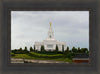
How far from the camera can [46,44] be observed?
10367 mm

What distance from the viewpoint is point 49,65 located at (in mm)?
1199

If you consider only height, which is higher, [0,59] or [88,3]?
[88,3]

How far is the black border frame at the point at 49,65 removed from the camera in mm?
1170

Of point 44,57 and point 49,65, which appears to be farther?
point 44,57

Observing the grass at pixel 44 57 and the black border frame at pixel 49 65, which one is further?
the grass at pixel 44 57

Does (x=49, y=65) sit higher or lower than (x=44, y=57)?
higher


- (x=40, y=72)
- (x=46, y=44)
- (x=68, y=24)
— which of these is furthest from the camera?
(x=46, y=44)

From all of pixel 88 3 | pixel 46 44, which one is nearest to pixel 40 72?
pixel 88 3

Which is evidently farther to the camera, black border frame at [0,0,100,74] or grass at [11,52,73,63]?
grass at [11,52,73,63]

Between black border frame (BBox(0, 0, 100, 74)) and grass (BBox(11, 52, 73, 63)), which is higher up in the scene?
black border frame (BBox(0, 0, 100, 74))

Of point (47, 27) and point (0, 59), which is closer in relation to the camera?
point (0, 59)

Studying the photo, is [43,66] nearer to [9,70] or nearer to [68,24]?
[9,70]

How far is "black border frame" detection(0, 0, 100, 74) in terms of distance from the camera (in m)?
1.17

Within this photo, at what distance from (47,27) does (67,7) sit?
7564 millimetres
